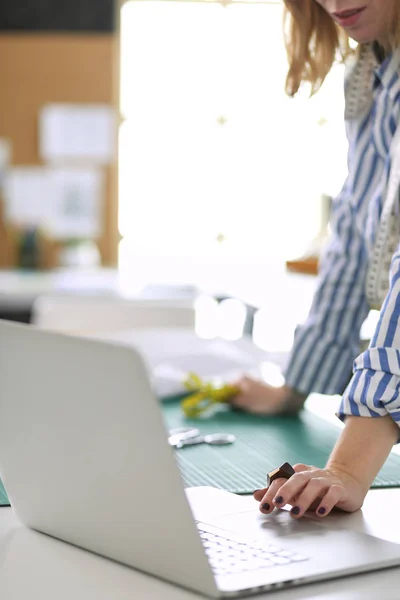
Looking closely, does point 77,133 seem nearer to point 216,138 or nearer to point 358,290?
point 216,138

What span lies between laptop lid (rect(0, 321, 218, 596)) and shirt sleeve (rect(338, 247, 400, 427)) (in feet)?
1.01

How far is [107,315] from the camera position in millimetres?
2695

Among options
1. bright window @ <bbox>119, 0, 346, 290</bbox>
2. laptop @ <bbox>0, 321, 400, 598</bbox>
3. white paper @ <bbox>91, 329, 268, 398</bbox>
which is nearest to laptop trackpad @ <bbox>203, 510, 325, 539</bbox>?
laptop @ <bbox>0, 321, 400, 598</bbox>

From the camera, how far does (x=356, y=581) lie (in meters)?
0.75

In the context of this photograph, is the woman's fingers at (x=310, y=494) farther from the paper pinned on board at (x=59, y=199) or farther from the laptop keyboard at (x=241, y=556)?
the paper pinned on board at (x=59, y=199)

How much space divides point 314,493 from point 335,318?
28.2 inches

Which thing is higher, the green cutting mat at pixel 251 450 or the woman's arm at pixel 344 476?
the woman's arm at pixel 344 476

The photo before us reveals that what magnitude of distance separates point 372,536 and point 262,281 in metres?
2.59

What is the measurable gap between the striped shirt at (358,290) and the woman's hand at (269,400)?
2cm

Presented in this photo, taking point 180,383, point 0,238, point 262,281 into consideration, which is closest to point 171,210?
point 0,238

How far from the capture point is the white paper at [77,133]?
16.4 ft

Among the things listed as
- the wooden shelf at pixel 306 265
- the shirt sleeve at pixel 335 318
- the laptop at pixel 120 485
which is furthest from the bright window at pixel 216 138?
the laptop at pixel 120 485

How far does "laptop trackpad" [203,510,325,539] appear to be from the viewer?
33.3 inches

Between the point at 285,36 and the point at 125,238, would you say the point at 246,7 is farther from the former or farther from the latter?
the point at 285,36
